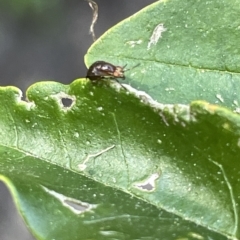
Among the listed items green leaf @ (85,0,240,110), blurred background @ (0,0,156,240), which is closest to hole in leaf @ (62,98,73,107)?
green leaf @ (85,0,240,110)

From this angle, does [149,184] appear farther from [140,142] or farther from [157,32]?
[157,32]

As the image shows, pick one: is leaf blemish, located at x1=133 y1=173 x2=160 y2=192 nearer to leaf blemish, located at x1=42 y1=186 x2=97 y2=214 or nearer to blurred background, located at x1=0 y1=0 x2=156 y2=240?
leaf blemish, located at x1=42 y1=186 x2=97 y2=214

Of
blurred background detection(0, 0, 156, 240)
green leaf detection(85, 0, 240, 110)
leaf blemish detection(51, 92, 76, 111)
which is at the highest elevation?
green leaf detection(85, 0, 240, 110)

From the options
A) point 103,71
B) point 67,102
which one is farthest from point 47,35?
point 67,102

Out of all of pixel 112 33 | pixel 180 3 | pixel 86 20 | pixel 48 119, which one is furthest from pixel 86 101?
pixel 86 20

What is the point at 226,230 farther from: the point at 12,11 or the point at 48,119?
the point at 12,11

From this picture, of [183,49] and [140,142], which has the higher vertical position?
[183,49]
